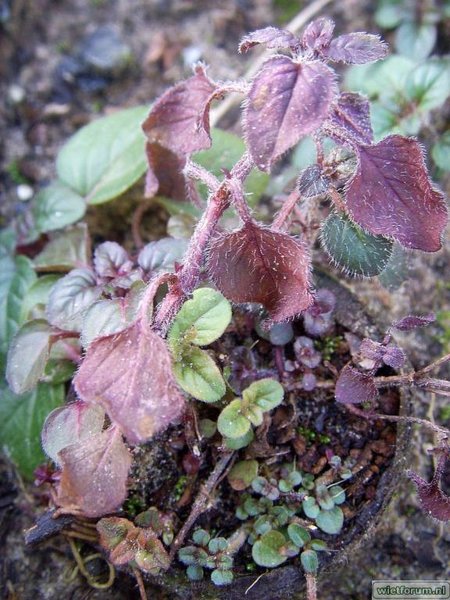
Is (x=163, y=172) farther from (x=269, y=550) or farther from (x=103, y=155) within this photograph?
(x=269, y=550)

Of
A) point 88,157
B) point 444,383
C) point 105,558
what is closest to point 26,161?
point 88,157

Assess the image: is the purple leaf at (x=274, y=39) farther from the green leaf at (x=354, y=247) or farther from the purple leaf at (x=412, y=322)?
the purple leaf at (x=412, y=322)

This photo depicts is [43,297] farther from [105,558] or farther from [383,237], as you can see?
[383,237]

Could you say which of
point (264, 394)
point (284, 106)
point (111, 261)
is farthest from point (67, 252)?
point (284, 106)

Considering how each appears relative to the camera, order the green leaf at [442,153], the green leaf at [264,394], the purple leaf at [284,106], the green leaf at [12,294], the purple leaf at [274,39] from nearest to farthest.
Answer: the purple leaf at [284,106] → the purple leaf at [274,39] → the green leaf at [264,394] → the green leaf at [12,294] → the green leaf at [442,153]

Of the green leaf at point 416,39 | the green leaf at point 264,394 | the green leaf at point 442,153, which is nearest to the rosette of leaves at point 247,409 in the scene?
the green leaf at point 264,394

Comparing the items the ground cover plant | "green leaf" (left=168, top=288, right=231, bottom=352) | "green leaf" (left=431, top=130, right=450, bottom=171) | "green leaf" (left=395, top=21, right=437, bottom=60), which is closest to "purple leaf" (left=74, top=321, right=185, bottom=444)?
the ground cover plant
